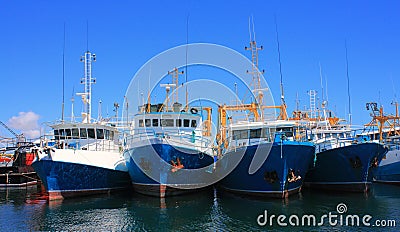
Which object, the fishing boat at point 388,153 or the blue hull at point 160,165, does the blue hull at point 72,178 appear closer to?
the blue hull at point 160,165

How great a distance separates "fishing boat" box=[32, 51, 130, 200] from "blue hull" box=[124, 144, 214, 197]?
2.19 metres

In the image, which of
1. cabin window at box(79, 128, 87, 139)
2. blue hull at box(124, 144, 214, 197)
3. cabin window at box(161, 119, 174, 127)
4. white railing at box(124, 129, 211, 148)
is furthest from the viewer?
cabin window at box(79, 128, 87, 139)

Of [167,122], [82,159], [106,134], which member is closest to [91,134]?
[106,134]

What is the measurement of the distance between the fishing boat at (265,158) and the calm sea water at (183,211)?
3.03 feet

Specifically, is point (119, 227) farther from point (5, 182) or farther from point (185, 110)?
point (5, 182)

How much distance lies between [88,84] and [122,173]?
29.4 feet

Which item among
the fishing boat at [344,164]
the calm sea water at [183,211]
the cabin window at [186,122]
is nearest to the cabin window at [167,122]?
the cabin window at [186,122]

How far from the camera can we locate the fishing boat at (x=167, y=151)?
21.1 meters

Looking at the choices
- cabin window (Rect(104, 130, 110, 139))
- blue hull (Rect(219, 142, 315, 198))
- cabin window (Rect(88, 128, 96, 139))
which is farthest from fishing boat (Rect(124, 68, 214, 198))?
cabin window (Rect(88, 128, 96, 139))

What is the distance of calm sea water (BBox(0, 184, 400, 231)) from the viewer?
52.3ft

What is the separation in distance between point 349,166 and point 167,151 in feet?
43.2

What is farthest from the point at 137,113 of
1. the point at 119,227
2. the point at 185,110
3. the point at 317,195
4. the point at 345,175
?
the point at 345,175

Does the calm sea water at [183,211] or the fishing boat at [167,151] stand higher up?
the fishing boat at [167,151]

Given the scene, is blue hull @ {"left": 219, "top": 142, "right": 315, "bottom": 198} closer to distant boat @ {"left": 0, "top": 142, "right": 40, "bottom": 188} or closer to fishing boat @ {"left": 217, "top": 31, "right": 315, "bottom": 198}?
fishing boat @ {"left": 217, "top": 31, "right": 315, "bottom": 198}
